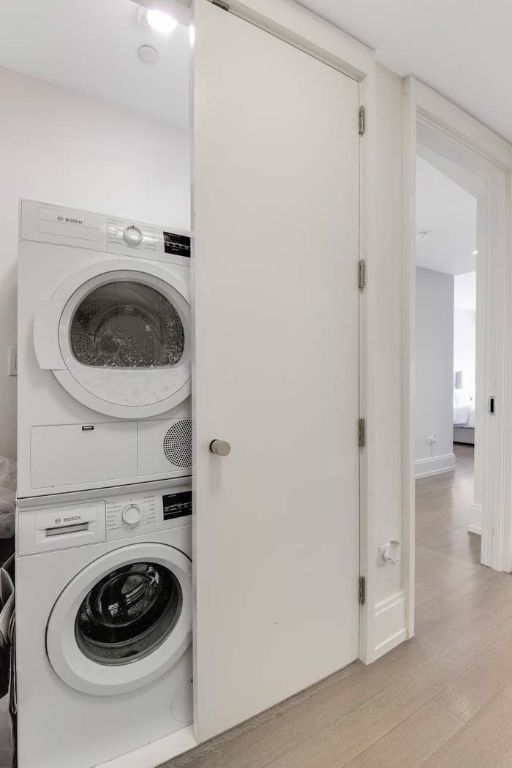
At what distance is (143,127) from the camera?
2109 mm

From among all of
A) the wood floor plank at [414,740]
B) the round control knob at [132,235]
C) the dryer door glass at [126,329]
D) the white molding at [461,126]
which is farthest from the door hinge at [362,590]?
the white molding at [461,126]

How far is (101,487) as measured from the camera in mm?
1186

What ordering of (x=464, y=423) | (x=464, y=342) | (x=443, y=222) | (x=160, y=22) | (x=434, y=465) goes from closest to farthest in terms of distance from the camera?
1. (x=160, y=22)
2. (x=443, y=222)
3. (x=434, y=465)
4. (x=464, y=423)
5. (x=464, y=342)

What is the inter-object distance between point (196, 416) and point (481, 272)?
232 cm

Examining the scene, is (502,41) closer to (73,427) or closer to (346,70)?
(346,70)

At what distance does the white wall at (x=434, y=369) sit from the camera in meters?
4.83

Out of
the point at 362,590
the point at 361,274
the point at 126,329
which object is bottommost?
the point at 362,590

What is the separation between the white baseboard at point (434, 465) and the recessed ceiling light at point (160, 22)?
4.64 meters

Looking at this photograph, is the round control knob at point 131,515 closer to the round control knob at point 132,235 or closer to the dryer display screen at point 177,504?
the dryer display screen at point 177,504

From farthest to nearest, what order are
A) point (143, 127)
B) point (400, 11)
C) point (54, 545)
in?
point (143, 127)
point (400, 11)
point (54, 545)

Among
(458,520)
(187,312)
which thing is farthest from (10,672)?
(458,520)

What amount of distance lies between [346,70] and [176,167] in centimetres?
107

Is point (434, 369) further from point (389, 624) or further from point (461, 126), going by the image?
point (389, 624)

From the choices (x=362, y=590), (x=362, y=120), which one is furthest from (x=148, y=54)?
(x=362, y=590)
